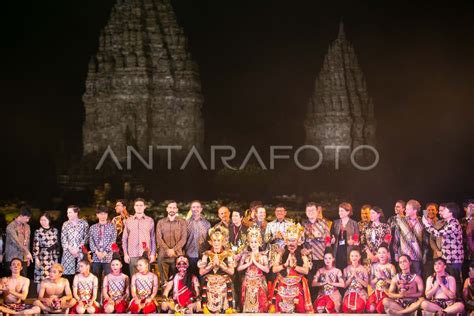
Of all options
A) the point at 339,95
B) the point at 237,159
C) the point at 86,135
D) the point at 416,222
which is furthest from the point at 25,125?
the point at 339,95

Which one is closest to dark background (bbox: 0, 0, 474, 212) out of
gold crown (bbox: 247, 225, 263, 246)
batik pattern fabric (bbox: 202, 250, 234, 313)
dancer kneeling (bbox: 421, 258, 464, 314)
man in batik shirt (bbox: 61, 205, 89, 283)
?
dancer kneeling (bbox: 421, 258, 464, 314)

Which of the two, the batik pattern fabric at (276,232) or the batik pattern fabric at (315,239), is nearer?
the batik pattern fabric at (276,232)

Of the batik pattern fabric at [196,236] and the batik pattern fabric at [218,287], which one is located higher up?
the batik pattern fabric at [196,236]

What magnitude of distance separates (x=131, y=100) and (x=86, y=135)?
2364 mm

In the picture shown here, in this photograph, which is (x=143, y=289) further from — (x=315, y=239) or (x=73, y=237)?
→ (x=315, y=239)

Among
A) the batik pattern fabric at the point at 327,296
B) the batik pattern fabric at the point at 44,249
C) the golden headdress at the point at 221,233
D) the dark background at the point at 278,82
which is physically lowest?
the batik pattern fabric at the point at 327,296

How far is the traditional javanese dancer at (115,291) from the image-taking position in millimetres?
6770

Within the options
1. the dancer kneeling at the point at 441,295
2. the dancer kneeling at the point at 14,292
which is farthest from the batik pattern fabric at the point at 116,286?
the dancer kneeling at the point at 441,295

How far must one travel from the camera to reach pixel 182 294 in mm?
6883

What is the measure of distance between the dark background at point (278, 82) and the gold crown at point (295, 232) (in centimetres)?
614

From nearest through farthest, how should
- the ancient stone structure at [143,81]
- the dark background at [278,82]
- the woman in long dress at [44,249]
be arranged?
1. the woman in long dress at [44,249]
2. the dark background at [278,82]
3. the ancient stone structure at [143,81]

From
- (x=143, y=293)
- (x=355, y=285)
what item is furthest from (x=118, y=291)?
(x=355, y=285)

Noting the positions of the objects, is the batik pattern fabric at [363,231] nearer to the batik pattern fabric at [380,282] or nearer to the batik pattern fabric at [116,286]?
the batik pattern fabric at [380,282]

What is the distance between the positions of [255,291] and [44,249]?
6.68 ft
